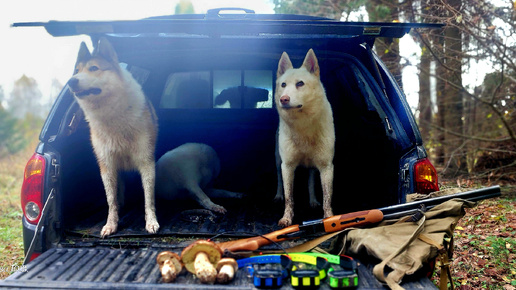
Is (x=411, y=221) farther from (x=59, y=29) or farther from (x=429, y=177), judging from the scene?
(x=59, y=29)

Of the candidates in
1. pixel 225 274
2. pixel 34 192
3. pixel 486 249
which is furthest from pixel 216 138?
pixel 486 249

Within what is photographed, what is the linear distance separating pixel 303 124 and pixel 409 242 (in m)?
1.58

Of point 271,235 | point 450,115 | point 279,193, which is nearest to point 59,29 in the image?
point 271,235

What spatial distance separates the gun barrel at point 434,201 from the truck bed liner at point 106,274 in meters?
0.48

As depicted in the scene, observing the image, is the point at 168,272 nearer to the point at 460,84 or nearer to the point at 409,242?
the point at 409,242

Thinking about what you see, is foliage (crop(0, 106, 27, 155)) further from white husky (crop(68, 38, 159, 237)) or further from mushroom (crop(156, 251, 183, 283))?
mushroom (crop(156, 251, 183, 283))

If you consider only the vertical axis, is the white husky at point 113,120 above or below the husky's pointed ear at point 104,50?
below

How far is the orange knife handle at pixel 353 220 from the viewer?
109 inches

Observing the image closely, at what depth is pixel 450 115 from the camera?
870 cm

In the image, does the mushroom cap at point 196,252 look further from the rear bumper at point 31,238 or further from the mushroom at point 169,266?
the rear bumper at point 31,238

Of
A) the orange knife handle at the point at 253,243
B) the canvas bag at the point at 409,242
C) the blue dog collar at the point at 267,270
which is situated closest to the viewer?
the blue dog collar at the point at 267,270

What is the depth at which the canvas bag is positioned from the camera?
2258mm

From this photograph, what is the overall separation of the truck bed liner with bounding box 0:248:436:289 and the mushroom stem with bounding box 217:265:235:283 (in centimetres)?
4

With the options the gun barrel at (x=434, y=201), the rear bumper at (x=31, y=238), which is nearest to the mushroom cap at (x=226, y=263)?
the gun barrel at (x=434, y=201)
